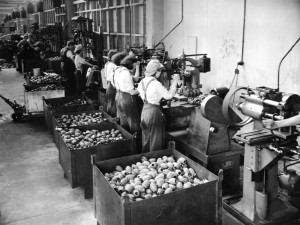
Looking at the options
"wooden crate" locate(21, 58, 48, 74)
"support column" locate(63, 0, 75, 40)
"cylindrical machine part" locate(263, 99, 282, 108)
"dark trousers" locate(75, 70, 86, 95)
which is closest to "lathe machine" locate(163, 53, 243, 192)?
"cylindrical machine part" locate(263, 99, 282, 108)

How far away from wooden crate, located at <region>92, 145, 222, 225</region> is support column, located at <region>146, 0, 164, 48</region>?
486cm

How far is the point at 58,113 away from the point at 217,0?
3375 millimetres

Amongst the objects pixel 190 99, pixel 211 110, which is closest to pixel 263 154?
pixel 211 110

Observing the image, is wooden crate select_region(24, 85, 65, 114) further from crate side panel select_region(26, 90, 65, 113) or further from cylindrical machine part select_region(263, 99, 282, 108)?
cylindrical machine part select_region(263, 99, 282, 108)

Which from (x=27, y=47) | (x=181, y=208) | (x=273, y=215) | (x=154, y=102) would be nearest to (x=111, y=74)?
(x=154, y=102)

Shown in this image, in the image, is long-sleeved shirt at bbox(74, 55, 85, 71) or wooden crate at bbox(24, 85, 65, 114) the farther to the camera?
long-sleeved shirt at bbox(74, 55, 85, 71)

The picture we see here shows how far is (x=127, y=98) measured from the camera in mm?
5777

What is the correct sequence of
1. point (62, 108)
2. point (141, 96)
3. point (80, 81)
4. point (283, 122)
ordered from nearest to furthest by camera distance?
point (283, 122), point (141, 96), point (62, 108), point (80, 81)

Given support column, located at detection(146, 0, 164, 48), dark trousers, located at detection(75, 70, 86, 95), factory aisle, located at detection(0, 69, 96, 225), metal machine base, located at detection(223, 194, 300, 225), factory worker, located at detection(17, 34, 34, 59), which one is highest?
support column, located at detection(146, 0, 164, 48)

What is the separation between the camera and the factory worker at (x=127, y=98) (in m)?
5.69

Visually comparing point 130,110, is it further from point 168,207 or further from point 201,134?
point 168,207

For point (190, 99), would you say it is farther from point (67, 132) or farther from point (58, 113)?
point (58, 113)

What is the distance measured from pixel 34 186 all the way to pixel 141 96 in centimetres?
191

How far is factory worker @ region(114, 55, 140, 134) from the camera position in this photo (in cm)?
569
